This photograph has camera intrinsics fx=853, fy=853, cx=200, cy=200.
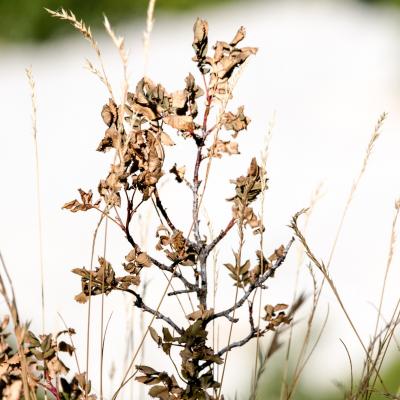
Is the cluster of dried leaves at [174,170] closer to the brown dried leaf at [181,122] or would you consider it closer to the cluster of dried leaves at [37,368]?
the brown dried leaf at [181,122]

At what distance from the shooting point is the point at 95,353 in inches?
139

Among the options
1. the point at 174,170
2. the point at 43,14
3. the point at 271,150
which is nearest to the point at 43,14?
the point at 43,14

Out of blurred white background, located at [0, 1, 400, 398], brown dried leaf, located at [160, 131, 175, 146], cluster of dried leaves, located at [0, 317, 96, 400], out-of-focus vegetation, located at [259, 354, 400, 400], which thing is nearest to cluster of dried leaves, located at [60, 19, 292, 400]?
brown dried leaf, located at [160, 131, 175, 146]

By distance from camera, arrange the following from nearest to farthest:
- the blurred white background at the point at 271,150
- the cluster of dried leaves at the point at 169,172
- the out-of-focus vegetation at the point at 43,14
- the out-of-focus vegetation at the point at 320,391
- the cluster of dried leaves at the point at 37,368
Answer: the cluster of dried leaves at the point at 169,172 < the cluster of dried leaves at the point at 37,368 < the out-of-focus vegetation at the point at 320,391 < the blurred white background at the point at 271,150 < the out-of-focus vegetation at the point at 43,14

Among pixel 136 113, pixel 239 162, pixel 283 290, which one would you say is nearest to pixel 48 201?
pixel 239 162

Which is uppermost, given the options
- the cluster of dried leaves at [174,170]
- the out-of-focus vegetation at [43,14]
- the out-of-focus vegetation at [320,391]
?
the out-of-focus vegetation at [43,14]

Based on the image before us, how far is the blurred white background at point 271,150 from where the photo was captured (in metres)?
3.74

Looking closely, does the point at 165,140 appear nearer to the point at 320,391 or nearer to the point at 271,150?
the point at 320,391

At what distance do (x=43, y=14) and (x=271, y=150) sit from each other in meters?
2.05

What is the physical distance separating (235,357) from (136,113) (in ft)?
7.28

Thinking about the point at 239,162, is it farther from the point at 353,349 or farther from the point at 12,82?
the point at 12,82

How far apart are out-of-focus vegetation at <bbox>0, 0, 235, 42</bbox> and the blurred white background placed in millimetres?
117

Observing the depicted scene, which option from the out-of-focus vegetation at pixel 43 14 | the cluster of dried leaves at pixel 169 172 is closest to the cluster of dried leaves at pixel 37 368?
the cluster of dried leaves at pixel 169 172

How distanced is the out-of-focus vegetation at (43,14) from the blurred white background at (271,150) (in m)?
0.12
